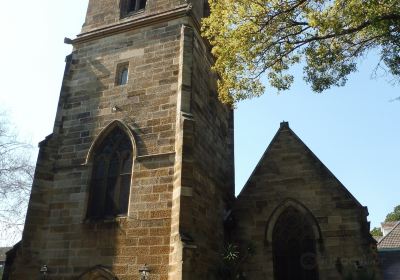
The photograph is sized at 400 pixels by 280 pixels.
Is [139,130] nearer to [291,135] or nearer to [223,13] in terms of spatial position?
[223,13]

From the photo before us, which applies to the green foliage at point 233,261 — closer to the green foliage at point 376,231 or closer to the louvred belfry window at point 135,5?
the louvred belfry window at point 135,5

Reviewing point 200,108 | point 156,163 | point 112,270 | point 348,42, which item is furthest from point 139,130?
point 348,42

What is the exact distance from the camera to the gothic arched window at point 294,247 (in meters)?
11.2

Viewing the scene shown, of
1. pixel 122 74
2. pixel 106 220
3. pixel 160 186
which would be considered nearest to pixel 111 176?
pixel 106 220

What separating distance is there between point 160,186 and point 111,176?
1.85 meters

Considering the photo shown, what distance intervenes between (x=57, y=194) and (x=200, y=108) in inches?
194

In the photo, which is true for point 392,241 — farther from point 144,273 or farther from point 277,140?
point 144,273

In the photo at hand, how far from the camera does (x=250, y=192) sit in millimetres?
Answer: 12719

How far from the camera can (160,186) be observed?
399 inches

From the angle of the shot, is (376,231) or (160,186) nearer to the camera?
(160,186)

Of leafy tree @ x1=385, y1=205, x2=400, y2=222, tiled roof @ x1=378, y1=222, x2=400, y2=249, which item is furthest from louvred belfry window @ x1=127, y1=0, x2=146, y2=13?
leafy tree @ x1=385, y1=205, x2=400, y2=222

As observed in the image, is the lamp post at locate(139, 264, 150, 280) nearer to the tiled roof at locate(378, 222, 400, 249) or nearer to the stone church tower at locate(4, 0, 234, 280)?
the stone church tower at locate(4, 0, 234, 280)

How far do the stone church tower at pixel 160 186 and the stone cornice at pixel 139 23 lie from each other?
0.04 m

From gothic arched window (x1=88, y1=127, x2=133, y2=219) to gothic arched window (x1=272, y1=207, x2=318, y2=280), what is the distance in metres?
4.71
